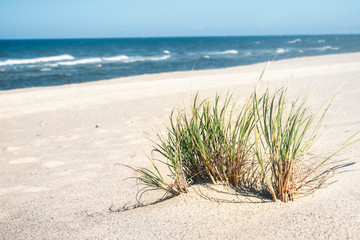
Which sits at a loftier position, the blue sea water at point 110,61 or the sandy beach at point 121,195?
the blue sea water at point 110,61

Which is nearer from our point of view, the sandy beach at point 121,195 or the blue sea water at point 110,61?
the sandy beach at point 121,195

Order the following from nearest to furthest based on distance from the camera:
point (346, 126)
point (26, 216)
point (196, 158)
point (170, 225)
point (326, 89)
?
point (170, 225) → point (196, 158) → point (26, 216) → point (346, 126) → point (326, 89)

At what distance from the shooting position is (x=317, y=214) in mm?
1999

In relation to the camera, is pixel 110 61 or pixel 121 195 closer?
pixel 121 195

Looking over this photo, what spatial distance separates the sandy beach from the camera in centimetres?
198

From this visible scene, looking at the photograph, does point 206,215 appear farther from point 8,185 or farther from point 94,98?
point 94,98

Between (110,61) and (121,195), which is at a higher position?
(110,61)

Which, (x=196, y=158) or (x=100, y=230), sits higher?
(x=196, y=158)

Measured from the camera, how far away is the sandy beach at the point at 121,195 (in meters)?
1.98

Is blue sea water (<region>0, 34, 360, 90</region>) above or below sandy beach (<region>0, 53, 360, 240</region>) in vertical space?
above

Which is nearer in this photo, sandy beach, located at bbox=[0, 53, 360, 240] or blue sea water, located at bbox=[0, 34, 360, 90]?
sandy beach, located at bbox=[0, 53, 360, 240]

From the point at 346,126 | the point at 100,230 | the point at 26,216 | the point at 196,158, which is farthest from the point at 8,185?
the point at 346,126

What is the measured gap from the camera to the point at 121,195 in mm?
2986

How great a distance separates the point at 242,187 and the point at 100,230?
1018 mm
